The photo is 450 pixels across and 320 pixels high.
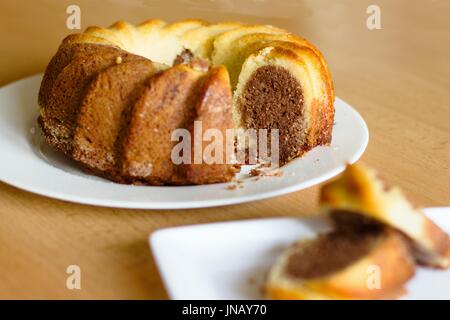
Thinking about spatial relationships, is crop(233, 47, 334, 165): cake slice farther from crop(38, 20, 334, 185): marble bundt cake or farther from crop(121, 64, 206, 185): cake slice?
crop(121, 64, 206, 185): cake slice

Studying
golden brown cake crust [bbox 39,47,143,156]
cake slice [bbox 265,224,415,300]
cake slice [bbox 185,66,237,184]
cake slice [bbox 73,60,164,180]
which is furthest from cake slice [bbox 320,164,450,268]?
golden brown cake crust [bbox 39,47,143,156]

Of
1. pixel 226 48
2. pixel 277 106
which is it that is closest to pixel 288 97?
pixel 277 106

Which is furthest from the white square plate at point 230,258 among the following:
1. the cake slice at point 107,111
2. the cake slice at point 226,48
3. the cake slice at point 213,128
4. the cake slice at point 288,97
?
the cake slice at point 226,48

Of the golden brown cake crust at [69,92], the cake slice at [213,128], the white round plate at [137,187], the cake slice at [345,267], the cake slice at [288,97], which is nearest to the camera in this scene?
the cake slice at [345,267]

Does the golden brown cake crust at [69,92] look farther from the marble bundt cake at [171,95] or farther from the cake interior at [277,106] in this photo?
the cake interior at [277,106]

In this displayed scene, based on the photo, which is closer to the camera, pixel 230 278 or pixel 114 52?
pixel 230 278

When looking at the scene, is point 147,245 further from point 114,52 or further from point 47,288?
point 114,52

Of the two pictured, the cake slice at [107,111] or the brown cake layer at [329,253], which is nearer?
the brown cake layer at [329,253]
